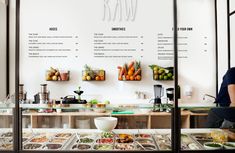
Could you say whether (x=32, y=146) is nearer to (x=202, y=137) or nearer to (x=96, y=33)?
(x=202, y=137)

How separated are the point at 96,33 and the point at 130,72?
96 cm

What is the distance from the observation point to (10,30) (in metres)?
4.89

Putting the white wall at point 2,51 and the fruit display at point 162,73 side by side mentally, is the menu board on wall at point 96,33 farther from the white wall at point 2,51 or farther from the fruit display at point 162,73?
the white wall at point 2,51

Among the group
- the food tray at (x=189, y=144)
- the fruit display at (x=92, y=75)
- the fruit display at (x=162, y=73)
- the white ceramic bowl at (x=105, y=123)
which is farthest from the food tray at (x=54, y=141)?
the fruit display at (x=162, y=73)

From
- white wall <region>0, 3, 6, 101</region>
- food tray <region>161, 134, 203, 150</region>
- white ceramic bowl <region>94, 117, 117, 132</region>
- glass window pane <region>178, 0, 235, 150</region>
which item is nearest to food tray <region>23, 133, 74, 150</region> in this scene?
white ceramic bowl <region>94, 117, 117, 132</region>

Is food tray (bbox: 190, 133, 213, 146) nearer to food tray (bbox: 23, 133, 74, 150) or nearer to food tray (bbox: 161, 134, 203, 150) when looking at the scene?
food tray (bbox: 161, 134, 203, 150)

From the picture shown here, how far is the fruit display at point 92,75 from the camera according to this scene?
4754 mm

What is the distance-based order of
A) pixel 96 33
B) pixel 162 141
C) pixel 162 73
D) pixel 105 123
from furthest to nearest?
pixel 96 33, pixel 162 73, pixel 105 123, pixel 162 141

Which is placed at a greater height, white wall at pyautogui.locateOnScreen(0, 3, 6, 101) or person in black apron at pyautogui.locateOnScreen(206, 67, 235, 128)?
white wall at pyautogui.locateOnScreen(0, 3, 6, 101)

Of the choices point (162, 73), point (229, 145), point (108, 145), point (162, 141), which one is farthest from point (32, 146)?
point (162, 73)

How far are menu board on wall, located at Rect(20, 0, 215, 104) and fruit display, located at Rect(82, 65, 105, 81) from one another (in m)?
0.14

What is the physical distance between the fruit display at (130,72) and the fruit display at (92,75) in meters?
0.32

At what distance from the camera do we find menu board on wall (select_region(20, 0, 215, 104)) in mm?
4887

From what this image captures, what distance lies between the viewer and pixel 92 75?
4773 mm
